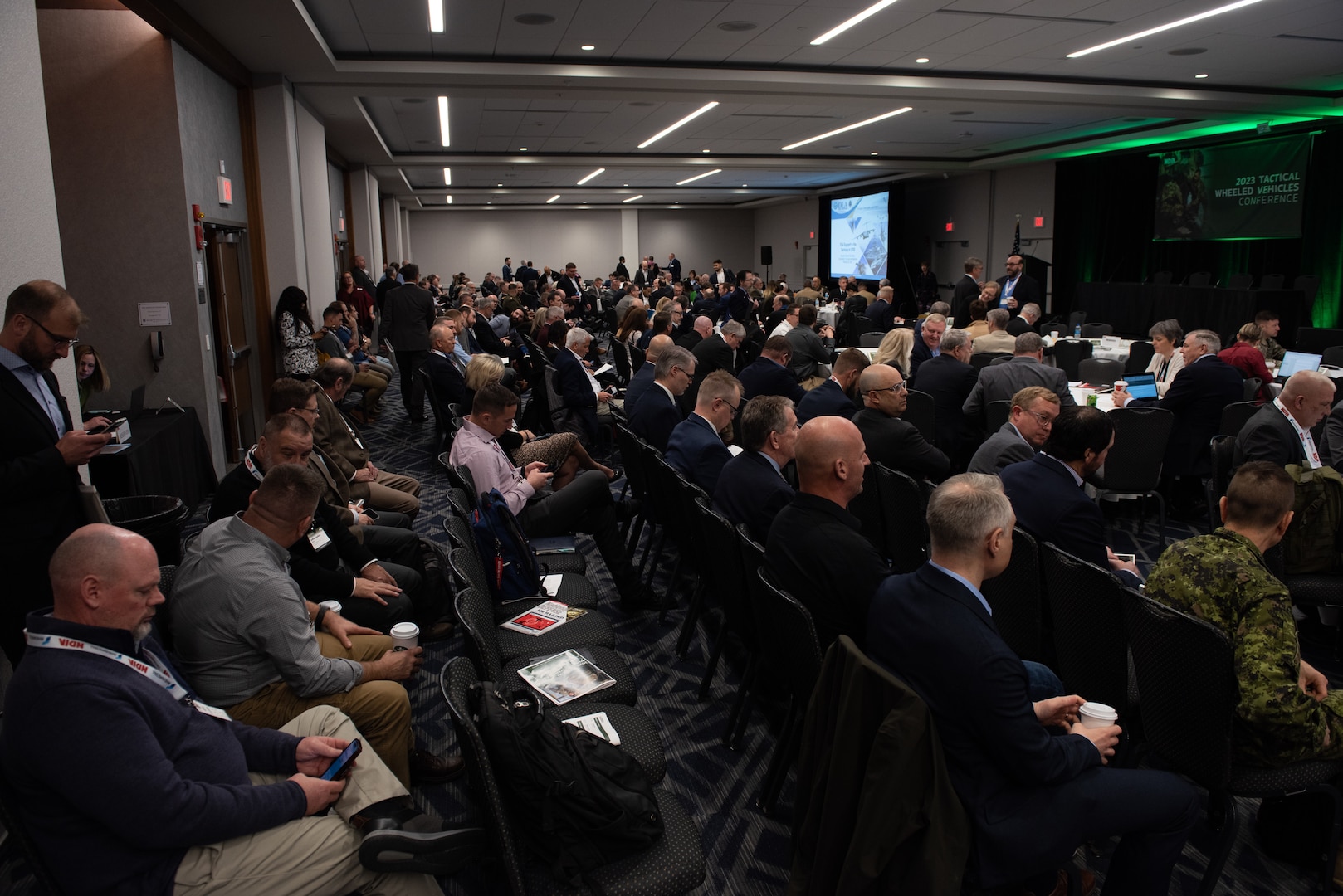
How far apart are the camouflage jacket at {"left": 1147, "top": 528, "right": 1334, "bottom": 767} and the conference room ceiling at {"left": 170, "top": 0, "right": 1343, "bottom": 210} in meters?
5.68

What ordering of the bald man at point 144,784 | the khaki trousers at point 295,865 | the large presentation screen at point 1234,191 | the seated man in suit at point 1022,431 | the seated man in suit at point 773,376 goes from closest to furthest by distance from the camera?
the bald man at point 144,784 → the khaki trousers at point 295,865 → the seated man in suit at point 1022,431 → the seated man in suit at point 773,376 → the large presentation screen at point 1234,191

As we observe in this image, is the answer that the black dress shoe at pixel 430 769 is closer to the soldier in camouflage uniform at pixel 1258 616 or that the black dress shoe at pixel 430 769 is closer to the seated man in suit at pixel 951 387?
the soldier in camouflage uniform at pixel 1258 616

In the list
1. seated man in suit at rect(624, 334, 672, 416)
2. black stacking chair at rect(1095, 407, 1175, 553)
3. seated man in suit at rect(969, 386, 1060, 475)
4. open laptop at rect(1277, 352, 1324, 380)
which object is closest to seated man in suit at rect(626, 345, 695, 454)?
seated man in suit at rect(624, 334, 672, 416)

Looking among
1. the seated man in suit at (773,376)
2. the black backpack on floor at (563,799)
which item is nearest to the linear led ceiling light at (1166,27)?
the seated man in suit at (773,376)

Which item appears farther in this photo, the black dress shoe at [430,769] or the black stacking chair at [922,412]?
the black stacking chair at [922,412]

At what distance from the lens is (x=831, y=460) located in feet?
8.81

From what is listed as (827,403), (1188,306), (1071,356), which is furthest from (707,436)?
(1188,306)

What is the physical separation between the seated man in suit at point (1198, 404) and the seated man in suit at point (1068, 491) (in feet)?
8.75

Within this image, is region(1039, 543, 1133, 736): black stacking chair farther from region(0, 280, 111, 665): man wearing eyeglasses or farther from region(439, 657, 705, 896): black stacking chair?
region(0, 280, 111, 665): man wearing eyeglasses

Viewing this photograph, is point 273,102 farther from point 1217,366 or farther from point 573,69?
point 1217,366

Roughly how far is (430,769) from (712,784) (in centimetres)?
102

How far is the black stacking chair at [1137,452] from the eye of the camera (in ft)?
16.9

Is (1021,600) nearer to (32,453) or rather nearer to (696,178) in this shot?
(32,453)

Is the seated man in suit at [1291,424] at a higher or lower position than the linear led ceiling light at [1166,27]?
lower
